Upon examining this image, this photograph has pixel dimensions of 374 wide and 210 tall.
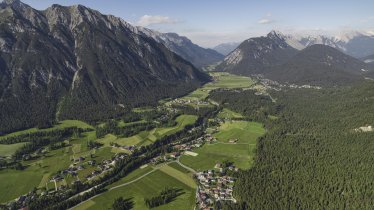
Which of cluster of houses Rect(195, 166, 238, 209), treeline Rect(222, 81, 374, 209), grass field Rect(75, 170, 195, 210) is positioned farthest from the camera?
grass field Rect(75, 170, 195, 210)

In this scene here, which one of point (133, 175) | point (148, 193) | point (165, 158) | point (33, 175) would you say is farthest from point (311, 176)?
point (33, 175)

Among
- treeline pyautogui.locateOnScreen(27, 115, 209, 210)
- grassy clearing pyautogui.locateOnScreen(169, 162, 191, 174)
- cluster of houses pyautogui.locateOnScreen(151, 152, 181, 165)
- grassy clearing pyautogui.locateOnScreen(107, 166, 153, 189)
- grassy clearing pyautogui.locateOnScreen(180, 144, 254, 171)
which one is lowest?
grassy clearing pyautogui.locateOnScreen(180, 144, 254, 171)

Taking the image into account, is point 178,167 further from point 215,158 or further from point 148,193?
point 148,193

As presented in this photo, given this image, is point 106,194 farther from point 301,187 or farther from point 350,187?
point 350,187

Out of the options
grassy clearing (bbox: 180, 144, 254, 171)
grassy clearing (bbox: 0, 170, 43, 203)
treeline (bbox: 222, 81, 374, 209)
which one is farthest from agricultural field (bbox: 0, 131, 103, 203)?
treeline (bbox: 222, 81, 374, 209)

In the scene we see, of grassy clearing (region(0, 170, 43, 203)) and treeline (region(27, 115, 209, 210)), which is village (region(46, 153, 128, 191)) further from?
grassy clearing (region(0, 170, 43, 203))

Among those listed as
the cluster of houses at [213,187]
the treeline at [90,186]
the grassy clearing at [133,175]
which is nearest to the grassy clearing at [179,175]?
the cluster of houses at [213,187]

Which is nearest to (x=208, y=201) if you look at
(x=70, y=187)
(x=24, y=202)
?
(x=70, y=187)
